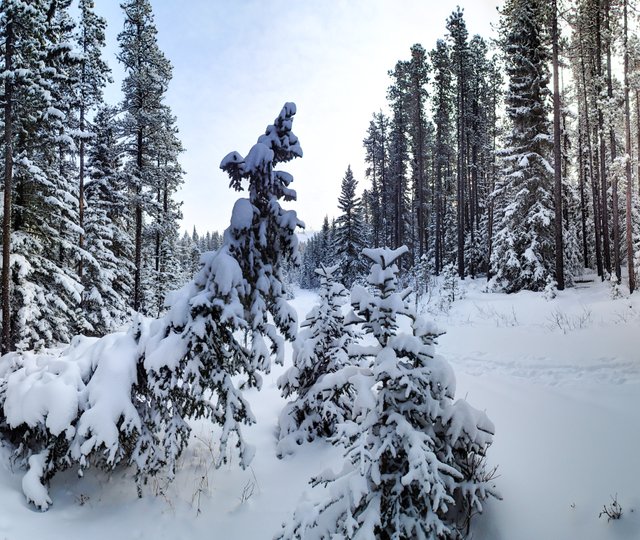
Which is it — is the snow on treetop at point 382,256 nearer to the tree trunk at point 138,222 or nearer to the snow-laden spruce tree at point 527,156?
the snow-laden spruce tree at point 527,156

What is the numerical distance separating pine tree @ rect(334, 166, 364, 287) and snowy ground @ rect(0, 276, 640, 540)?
26524 millimetres

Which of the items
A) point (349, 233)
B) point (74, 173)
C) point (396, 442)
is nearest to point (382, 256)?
point (396, 442)

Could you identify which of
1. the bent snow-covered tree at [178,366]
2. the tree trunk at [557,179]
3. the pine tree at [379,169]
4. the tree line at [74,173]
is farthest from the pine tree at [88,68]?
the pine tree at [379,169]

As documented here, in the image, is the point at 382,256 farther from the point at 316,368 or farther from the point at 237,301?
the point at 316,368

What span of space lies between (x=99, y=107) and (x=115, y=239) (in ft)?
20.7

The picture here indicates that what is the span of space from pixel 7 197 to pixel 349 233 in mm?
27823

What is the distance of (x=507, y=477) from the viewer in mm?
4398

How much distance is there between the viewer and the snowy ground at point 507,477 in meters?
3.91

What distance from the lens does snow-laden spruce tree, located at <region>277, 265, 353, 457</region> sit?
6.52 metres

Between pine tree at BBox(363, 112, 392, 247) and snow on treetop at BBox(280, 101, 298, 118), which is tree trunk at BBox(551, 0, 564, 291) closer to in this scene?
snow on treetop at BBox(280, 101, 298, 118)

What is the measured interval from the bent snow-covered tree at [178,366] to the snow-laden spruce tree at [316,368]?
1.15 meters

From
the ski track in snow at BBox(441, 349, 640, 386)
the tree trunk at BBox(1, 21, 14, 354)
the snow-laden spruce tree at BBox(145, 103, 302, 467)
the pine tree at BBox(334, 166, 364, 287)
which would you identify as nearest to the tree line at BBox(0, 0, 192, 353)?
the tree trunk at BBox(1, 21, 14, 354)

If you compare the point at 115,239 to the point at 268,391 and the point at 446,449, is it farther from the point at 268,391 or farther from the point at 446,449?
the point at 446,449

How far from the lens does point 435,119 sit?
95.9ft
